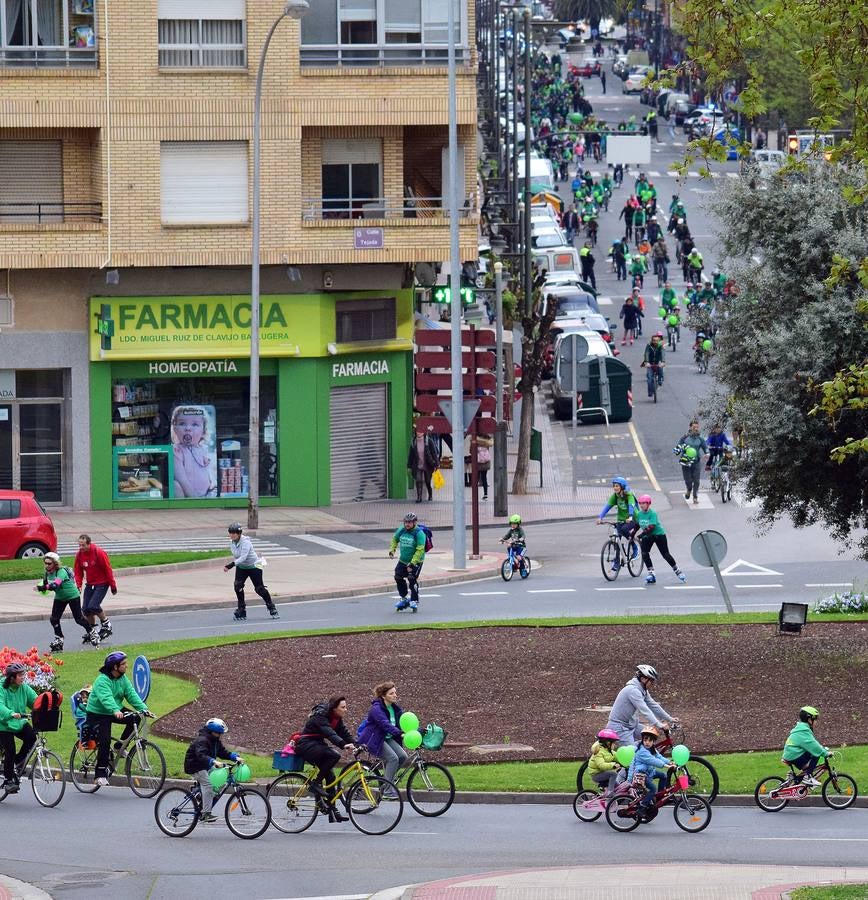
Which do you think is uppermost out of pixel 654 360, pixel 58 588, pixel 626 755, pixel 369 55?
pixel 369 55

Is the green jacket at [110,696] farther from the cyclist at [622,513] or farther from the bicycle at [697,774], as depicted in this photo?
the cyclist at [622,513]

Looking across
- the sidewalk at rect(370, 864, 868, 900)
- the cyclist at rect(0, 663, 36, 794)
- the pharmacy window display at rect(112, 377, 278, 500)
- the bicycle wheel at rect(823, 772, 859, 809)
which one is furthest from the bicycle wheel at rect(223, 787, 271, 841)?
the pharmacy window display at rect(112, 377, 278, 500)

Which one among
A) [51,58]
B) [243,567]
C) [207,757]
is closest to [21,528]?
[243,567]

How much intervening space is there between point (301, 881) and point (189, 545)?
2119 cm

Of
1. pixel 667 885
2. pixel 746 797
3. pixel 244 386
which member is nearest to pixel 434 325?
pixel 244 386

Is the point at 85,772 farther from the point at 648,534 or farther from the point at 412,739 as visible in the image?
the point at 648,534

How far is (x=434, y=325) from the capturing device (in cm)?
4634

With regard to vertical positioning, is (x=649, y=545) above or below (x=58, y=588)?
above

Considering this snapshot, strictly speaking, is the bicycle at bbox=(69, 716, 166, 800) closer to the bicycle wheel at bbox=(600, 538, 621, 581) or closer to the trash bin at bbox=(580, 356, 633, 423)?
the bicycle wheel at bbox=(600, 538, 621, 581)

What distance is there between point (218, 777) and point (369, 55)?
1025 inches

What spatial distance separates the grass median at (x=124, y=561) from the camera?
30.6m

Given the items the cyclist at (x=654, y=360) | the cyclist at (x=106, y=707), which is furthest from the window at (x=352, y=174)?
the cyclist at (x=106, y=707)

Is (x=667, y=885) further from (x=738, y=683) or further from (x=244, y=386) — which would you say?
(x=244, y=386)

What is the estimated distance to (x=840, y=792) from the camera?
16281mm
